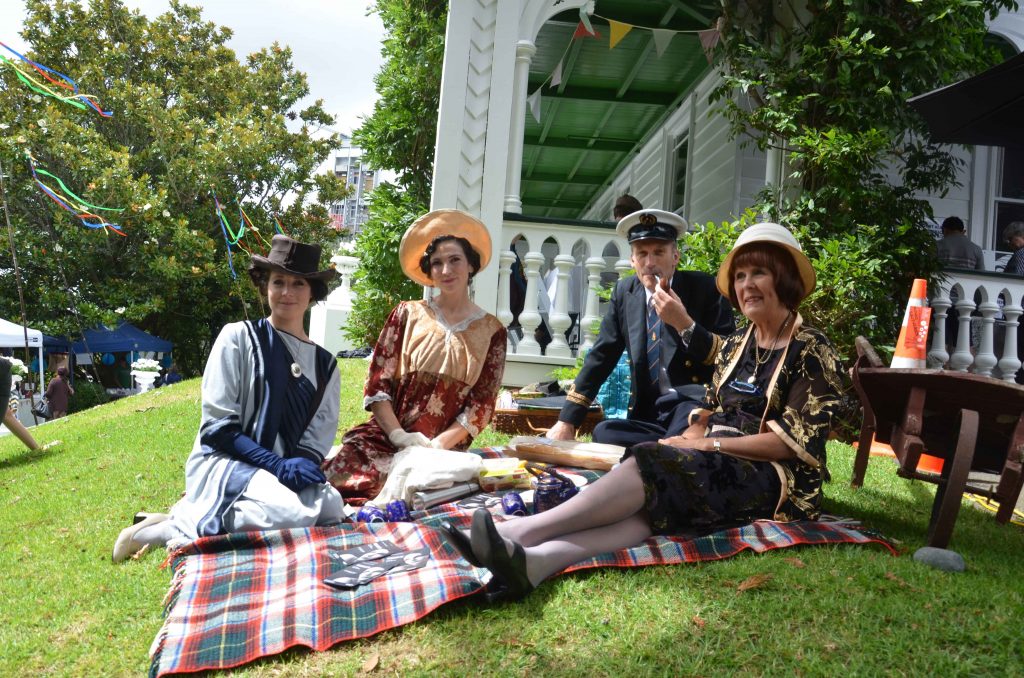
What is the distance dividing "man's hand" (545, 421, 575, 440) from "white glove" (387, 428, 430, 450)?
2.20 ft

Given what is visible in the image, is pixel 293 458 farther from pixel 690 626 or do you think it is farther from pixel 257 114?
pixel 257 114

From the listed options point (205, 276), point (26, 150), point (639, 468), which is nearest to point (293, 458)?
point (639, 468)

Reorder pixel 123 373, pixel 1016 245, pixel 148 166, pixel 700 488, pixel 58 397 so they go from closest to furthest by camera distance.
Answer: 1. pixel 700 488
2. pixel 1016 245
3. pixel 58 397
4. pixel 148 166
5. pixel 123 373

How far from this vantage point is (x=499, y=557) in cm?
249

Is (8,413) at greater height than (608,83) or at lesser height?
lesser

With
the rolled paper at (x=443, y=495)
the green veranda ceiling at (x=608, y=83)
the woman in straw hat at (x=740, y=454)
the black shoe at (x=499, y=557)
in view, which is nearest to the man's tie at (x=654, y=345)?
the woman in straw hat at (x=740, y=454)

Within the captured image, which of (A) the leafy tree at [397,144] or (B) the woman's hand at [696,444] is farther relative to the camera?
(A) the leafy tree at [397,144]

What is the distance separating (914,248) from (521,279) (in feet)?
11.2

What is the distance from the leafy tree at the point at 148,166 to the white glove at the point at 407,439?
1453 centimetres

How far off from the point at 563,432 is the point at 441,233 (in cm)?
139

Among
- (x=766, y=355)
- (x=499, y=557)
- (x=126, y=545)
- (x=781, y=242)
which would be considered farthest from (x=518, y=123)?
(x=499, y=557)

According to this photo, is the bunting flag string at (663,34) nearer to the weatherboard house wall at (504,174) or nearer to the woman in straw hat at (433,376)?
the weatherboard house wall at (504,174)

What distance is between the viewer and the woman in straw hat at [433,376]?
4.04 metres

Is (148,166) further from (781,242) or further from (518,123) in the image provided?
(781,242)
